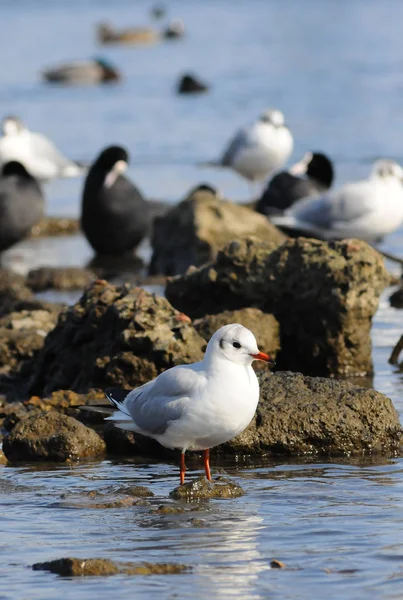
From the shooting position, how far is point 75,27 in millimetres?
65062

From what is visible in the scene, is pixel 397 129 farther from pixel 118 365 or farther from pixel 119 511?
pixel 119 511

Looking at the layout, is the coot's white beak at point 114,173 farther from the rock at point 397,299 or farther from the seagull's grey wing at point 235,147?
the rock at point 397,299

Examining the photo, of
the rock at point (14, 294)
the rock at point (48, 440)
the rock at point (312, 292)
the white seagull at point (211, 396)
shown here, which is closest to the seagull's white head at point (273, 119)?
the rock at point (14, 294)

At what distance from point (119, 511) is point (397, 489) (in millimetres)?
1341

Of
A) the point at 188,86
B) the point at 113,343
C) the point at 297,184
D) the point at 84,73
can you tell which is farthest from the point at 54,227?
the point at 84,73

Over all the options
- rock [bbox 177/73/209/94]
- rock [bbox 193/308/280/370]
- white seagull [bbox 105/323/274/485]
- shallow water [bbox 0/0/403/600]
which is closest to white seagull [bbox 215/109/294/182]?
shallow water [bbox 0/0/403/600]

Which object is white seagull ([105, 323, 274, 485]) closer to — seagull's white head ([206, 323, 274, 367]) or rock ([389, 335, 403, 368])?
seagull's white head ([206, 323, 274, 367])

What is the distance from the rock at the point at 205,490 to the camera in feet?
19.8

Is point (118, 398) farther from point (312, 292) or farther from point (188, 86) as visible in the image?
point (188, 86)

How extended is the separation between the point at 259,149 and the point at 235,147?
17.4 inches

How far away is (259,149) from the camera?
64.7ft

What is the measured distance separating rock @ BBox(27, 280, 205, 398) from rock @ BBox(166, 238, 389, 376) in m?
1.10

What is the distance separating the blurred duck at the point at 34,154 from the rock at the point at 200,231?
20.9 ft

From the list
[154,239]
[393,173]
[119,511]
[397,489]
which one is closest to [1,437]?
[119,511]
